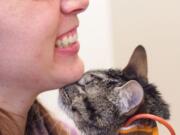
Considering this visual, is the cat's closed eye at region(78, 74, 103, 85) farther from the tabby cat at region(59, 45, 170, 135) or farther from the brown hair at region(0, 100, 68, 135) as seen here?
the brown hair at region(0, 100, 68, 135)

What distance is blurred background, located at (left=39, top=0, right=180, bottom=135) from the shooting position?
1782 millimetres

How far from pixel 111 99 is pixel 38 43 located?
40 cm

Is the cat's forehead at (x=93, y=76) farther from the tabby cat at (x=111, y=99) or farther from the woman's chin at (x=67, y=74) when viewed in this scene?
the woman's chin at (x=67, y=74)

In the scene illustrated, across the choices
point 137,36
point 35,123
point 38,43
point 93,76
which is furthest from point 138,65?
point 137,36

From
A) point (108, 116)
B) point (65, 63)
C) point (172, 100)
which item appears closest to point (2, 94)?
point (65, 63)

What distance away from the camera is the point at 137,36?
1812 millimetres

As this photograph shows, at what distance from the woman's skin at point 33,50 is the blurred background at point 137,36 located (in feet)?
3.15

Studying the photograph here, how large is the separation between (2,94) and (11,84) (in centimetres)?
4

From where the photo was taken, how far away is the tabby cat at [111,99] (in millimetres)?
1078

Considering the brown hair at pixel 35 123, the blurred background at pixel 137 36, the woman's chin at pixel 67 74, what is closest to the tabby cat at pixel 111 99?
the brown hair at pixel 35 123

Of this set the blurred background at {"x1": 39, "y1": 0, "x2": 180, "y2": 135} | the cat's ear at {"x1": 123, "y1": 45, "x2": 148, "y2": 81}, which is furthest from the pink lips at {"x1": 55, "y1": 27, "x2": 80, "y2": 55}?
the blurred background at {"x1": 39, "y1": 0, "x2": 180, "y2": 135}

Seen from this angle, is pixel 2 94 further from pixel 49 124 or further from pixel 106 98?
pixel 106 98

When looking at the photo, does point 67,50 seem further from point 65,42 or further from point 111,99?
point 111,99

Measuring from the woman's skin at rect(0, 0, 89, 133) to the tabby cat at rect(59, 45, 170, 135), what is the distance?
0.27 metres
